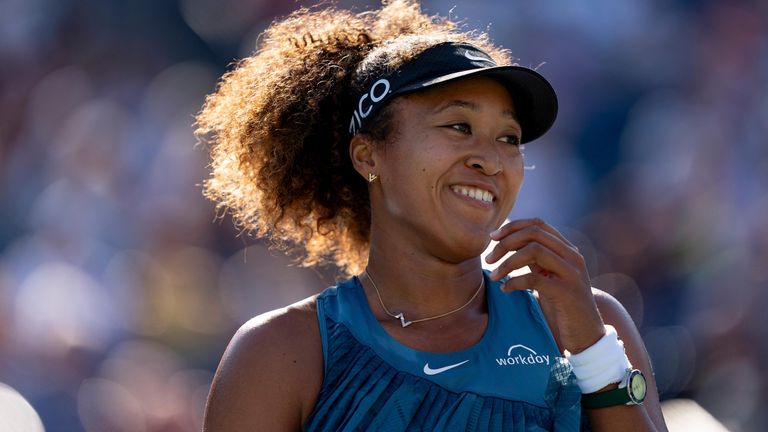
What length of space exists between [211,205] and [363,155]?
110 inches

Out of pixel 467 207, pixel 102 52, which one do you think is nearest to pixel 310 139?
pixel 467 207

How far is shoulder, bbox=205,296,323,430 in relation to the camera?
2.24m

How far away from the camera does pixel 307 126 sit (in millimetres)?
2846

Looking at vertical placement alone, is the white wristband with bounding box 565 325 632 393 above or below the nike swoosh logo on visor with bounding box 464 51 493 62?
below

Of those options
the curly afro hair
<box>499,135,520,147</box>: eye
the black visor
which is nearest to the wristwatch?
<box>499,135,520,147</box>: eye

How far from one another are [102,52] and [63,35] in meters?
0.27

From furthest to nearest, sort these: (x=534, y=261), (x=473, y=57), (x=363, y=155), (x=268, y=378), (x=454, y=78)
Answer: (x=363, y=155)
(x=473, y=57)
(x=454, y=78)
(x=268, y=378)
(x=534, y=261)

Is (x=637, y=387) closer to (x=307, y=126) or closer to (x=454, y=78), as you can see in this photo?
(x=454, y=78)

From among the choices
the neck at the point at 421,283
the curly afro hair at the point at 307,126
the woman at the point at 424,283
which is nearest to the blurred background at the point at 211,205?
the curly afro hair at the point at 307,126

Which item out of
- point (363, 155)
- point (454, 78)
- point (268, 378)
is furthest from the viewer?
point (363, 155)

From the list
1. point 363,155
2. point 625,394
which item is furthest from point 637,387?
point 363,155

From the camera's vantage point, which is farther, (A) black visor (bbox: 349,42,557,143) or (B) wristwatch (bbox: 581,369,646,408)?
(A) black visor (bbox: 349,42,557,143)

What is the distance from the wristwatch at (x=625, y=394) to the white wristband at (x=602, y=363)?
0.05 ft

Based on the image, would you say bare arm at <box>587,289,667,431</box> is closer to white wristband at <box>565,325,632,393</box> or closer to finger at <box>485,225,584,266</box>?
white wristband at <box>565,325,632,393</box>
